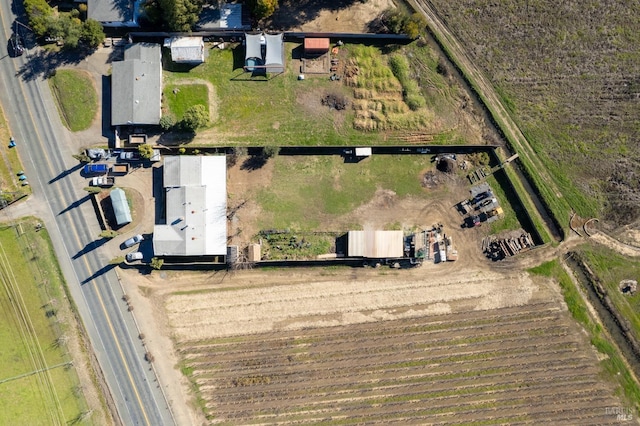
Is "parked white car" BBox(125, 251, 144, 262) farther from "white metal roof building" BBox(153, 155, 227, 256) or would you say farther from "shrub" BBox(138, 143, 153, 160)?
"shrub" BBox(138, 143, 153, 160)

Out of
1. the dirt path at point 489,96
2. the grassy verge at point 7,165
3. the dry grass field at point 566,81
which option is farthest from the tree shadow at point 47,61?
the dry grass field at point 566,81

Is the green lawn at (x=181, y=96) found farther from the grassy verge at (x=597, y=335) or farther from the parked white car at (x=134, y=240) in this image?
the grassy verge at (x=597, y=335)

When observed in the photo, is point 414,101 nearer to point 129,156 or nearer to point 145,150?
point 145,150

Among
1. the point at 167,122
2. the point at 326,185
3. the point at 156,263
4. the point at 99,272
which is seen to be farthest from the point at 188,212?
the point at 326,185

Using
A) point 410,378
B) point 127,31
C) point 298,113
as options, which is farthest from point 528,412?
point 127,31

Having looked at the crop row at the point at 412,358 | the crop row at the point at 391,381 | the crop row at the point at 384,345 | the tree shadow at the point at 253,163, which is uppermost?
the tree shadow at the point at 253,163

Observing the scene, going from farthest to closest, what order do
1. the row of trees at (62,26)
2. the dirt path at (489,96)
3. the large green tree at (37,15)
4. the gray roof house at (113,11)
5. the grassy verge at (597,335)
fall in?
1. the dirt path at (489,96)
2. the grassy verge at (597,335)
3. the gray roof house at (113,11)
4. the large green tree at (37,15)
5. the row of trees at (62,26)

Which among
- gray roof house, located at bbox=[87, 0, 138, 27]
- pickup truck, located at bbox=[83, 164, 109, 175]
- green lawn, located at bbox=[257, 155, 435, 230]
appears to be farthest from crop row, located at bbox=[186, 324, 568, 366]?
gray roof house, located at bbox=[87, 0, 138, 27]
